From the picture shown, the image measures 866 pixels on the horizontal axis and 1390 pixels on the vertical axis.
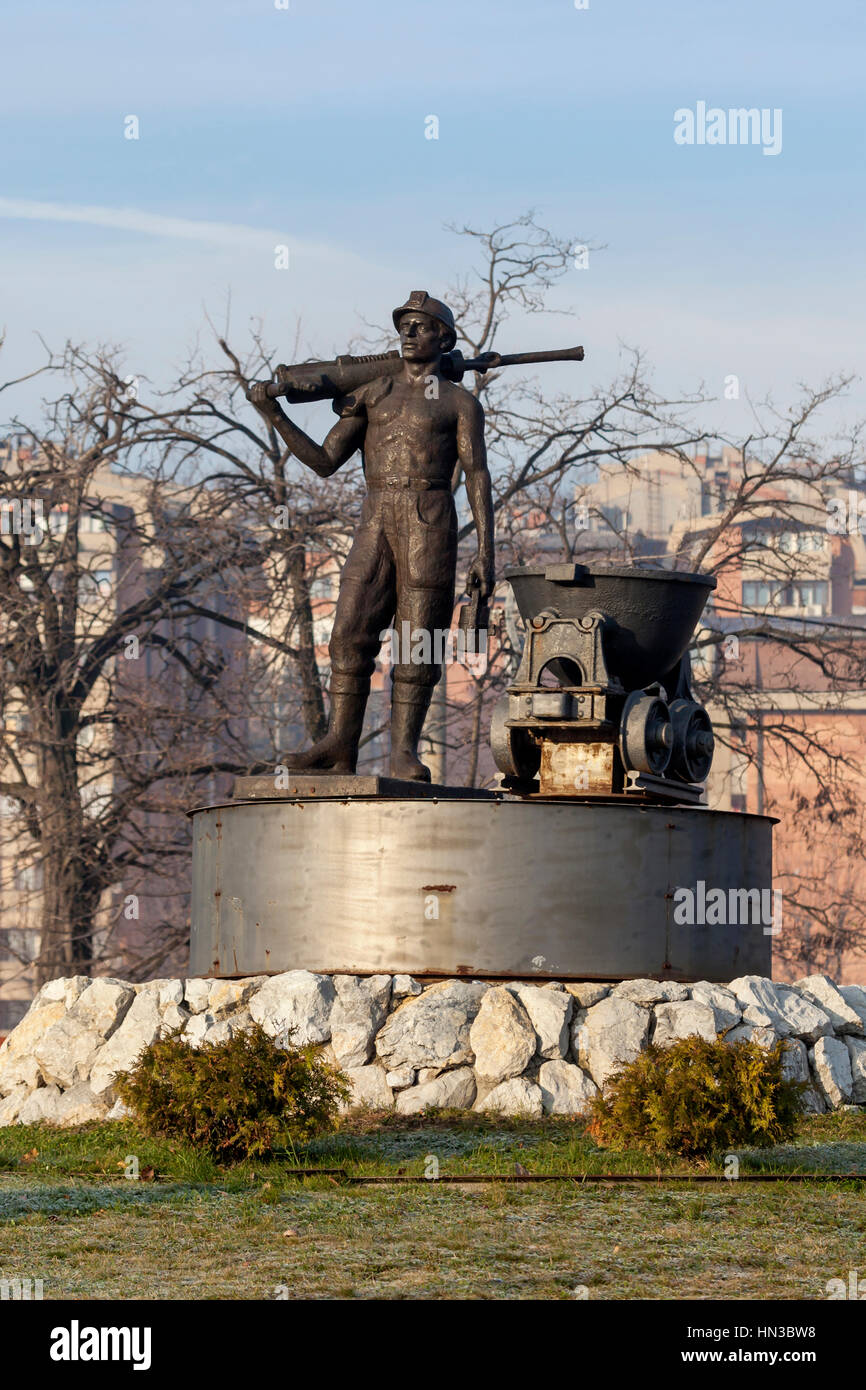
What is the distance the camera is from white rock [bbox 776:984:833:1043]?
10688 mm

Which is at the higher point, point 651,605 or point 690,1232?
point 651,605

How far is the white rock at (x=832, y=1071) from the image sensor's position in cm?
1066

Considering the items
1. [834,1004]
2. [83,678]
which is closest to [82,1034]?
[834,1004]

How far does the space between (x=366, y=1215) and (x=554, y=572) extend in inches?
198

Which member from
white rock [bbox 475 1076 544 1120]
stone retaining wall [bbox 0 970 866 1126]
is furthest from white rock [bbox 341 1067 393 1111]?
white rock [bbox 475 1076 544 1120]

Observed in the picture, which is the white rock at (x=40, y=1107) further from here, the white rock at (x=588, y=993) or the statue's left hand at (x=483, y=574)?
the statue's left hand at (x=483, y=574)

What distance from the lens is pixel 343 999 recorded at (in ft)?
33.7

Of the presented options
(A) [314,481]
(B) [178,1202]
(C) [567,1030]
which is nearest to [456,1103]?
(C) [567,1030]

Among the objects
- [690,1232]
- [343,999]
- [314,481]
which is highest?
[314,481]

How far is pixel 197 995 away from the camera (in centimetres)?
1086

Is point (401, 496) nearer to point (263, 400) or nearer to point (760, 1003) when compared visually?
point (263, 400)

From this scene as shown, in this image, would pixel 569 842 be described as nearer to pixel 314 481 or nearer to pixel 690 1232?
pixel 690 1232

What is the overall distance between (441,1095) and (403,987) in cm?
68

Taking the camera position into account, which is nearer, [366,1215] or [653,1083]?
[366,1215]
